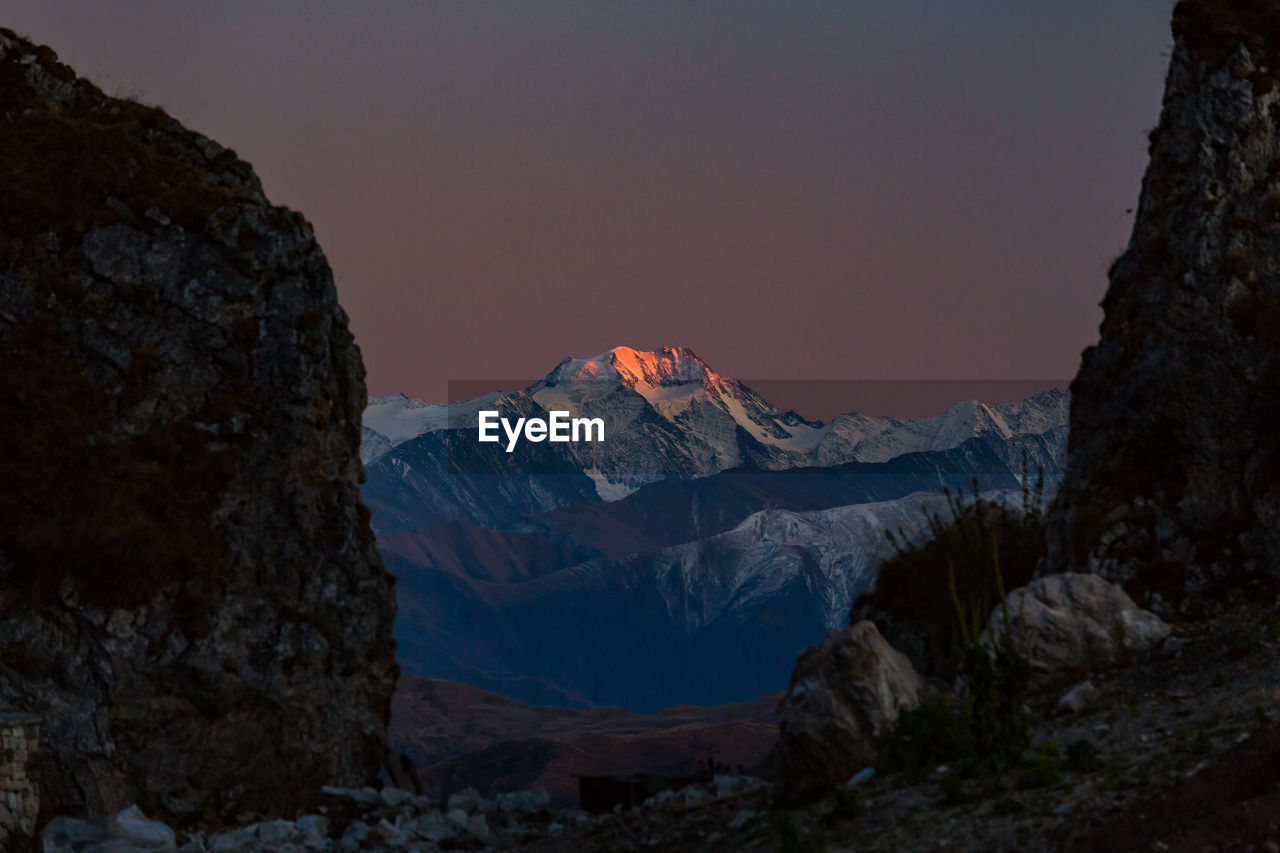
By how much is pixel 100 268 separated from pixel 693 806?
24.0 m

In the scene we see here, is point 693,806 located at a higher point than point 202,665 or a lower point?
lower

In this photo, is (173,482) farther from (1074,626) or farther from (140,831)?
(1074,626)

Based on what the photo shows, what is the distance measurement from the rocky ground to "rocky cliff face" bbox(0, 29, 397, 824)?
10.1 feet

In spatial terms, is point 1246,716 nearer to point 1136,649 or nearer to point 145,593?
point 1136,649

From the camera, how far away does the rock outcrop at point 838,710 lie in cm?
2241

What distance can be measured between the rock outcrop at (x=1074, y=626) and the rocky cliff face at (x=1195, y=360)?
17.0ft

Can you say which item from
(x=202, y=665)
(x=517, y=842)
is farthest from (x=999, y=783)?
(x=202, y=665)

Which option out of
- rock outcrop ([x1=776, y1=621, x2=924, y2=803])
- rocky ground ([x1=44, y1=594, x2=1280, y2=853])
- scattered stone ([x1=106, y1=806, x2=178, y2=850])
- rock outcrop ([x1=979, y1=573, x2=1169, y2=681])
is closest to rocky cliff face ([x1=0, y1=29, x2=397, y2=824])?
scattered stone ([x1=106, y1=806, x2=178, y2=850])

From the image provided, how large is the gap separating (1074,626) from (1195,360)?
10.9 meters

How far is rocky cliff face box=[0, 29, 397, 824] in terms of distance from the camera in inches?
1329

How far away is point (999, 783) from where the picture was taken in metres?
18.4

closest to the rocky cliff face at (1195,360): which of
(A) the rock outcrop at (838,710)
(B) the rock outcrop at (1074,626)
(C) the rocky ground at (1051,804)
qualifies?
(C) the rocky ground at (1051,804)

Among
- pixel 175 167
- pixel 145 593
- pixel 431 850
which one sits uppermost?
pixel 175 167

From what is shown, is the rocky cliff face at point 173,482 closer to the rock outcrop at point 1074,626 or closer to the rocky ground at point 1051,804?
the rocky ground at point 1051,804
